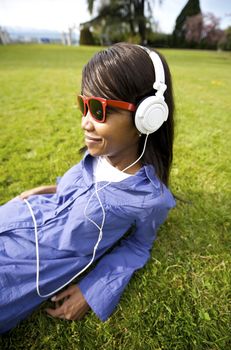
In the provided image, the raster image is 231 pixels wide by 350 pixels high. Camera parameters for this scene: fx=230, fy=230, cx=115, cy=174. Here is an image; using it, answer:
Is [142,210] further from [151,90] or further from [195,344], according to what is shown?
[195,344]

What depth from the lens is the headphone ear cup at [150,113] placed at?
41.9 inches

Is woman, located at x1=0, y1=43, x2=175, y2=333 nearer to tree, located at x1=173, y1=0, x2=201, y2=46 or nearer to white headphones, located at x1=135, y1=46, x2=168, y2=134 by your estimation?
white headphones, located at x1=135, y1=46, x2=168, y2=134

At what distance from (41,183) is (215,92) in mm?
6488

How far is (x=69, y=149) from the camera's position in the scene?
3.28m

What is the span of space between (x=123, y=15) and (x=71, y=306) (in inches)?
1392

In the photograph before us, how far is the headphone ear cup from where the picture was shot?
107cm

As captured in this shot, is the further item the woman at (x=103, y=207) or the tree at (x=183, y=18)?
the tree at (x=183, y=18)

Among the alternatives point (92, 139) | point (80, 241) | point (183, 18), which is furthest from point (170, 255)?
point (183, 18)

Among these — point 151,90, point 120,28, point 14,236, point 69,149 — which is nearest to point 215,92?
point 69,149

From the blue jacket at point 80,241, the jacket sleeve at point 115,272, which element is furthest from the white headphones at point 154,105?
the jacket sleeve at point 115,272

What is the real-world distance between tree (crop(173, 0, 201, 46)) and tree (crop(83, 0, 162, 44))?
455 cm

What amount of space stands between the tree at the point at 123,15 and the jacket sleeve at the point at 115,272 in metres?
32.0

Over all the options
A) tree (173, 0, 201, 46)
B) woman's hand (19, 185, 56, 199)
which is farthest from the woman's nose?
tree (173, 0, 201, 46)

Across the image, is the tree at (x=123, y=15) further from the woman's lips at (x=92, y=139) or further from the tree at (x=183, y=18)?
the woman's lips at (x=92, y=139)
